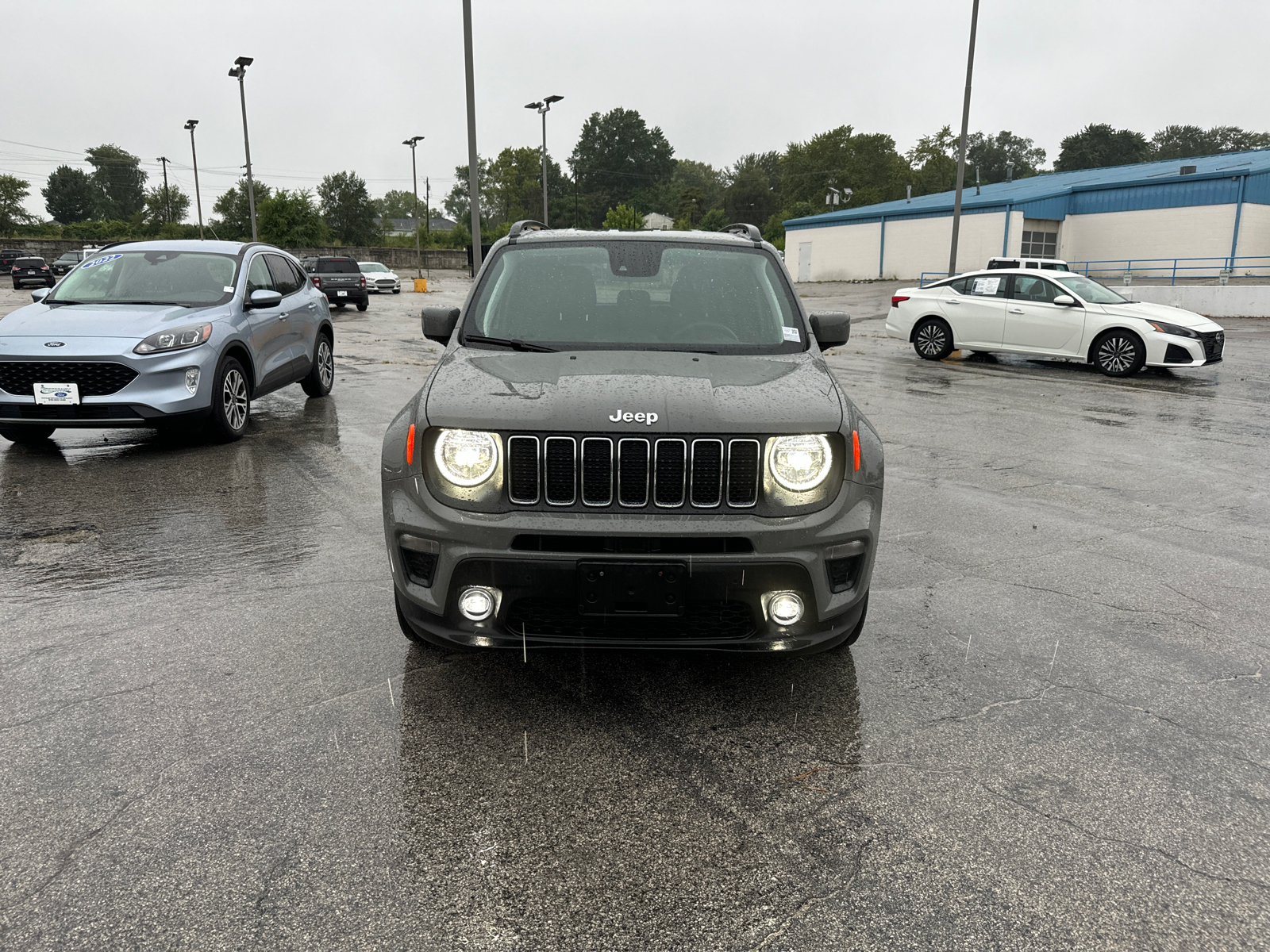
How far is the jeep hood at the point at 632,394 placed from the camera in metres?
3.23

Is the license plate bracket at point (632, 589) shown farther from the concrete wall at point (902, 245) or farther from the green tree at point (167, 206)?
the green tree at point (167, 206)

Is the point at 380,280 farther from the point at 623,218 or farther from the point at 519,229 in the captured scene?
the point at 519,229

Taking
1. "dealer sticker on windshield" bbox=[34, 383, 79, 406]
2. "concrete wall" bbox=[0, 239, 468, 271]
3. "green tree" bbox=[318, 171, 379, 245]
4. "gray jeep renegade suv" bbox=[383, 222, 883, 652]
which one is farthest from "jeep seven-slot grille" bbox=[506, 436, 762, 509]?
"green tree" bbox=[318, 171, 379, 245]

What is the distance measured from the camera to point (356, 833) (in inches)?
107

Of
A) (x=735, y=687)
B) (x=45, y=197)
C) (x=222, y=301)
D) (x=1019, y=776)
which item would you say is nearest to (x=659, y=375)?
(x=735, y=687)

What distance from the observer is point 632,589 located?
3059 millimetres

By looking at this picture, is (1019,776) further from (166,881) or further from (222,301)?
(222,301)

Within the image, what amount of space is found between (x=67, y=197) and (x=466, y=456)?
141m

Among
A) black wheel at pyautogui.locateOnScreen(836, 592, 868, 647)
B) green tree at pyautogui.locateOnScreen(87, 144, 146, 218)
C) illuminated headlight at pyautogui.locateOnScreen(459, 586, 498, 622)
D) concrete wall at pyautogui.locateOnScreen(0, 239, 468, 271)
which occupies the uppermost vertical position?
green tree at pyautogui.locateOnScreen(87, 144, 146, 218)

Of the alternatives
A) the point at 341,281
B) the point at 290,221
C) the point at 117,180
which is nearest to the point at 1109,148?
the point at 290,221

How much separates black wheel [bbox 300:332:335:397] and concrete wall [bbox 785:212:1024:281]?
39.2m

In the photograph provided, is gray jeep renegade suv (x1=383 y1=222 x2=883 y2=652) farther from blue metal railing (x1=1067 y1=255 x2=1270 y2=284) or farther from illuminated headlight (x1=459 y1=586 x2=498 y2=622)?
blue metal railing (x1=1067 y1=255 x2=1270 y2=284)

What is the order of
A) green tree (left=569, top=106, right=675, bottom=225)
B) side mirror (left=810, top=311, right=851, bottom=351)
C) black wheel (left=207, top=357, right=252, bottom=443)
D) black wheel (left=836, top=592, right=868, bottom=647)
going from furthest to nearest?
1. green tree (left=569, top=106, right=675, bottom=225)
2. black wheel (left=207, top=357, right=252, bottom=443)
3. side mirror (left=810, top=311, right=851, bottom=351)
4. black wheel (left=836, top=592, right=868, bottom=647)

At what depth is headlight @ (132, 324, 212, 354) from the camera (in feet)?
25.2
